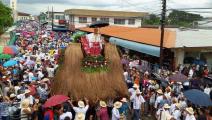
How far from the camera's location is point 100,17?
7575 centimetres

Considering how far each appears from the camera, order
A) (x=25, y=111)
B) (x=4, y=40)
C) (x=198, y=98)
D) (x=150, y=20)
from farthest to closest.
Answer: (x=150, y=20) → (x=4, y=40) → (x=198, y=98) → (x=25, y=111)

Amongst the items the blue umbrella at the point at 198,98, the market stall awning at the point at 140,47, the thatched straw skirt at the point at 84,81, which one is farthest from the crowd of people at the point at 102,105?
the market stall awning at the point at 140,47

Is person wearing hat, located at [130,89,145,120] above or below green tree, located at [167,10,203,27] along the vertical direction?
below

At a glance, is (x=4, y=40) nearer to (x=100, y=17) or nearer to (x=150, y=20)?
(x=100, y=17)

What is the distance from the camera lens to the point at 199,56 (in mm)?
25078

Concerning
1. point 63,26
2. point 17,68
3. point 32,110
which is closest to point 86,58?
point 32,110

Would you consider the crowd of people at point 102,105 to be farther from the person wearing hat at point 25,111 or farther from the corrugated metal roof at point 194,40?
the corrugated metal roof at point 194,40

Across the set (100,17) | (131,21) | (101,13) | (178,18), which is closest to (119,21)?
(131,21)

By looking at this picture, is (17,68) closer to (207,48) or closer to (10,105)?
(10,105)

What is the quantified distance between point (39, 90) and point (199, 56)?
47.8 feet

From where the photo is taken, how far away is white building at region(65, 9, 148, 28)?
74.9m

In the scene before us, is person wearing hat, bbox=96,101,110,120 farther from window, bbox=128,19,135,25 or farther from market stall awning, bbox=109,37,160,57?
window, bbox=128,19,135,25

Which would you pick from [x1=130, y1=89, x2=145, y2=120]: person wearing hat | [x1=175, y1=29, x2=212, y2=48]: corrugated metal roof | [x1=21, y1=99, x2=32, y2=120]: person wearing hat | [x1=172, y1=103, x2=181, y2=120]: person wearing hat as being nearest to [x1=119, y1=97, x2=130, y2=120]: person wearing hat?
[x1=130, y1=89, x2=145, y2=120]: person wearing hat

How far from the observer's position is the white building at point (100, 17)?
74.9m
